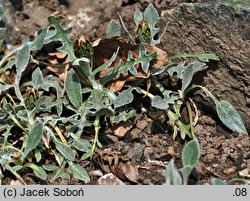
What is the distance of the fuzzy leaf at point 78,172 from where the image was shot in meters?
2.79

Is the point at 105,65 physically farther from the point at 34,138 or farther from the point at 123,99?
the point at 34,138

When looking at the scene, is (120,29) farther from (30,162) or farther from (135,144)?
(30,162)

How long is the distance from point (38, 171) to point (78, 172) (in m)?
0.17

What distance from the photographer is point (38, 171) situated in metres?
2.80

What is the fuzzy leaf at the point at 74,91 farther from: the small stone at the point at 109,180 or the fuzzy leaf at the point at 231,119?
the fuzzy leaf at the point at 231,119

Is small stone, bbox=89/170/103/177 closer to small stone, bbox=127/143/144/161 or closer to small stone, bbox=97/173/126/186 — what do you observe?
small stone, bbox=97/173/126/186

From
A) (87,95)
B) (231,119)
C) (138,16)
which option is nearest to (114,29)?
→ (138,16)

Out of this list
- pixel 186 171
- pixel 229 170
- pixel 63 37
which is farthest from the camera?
pixel 63 37

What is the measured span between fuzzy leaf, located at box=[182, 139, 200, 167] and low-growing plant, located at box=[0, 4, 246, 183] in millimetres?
469

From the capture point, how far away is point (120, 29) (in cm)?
319

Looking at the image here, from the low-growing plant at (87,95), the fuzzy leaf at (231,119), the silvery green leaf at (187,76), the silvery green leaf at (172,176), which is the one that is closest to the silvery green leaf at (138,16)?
the low-growing plant at (87,95)

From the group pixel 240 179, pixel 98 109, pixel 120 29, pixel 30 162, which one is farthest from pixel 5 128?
pixel 240 179

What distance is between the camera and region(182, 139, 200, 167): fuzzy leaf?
249 cm

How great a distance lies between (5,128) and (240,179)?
3.70 feet
